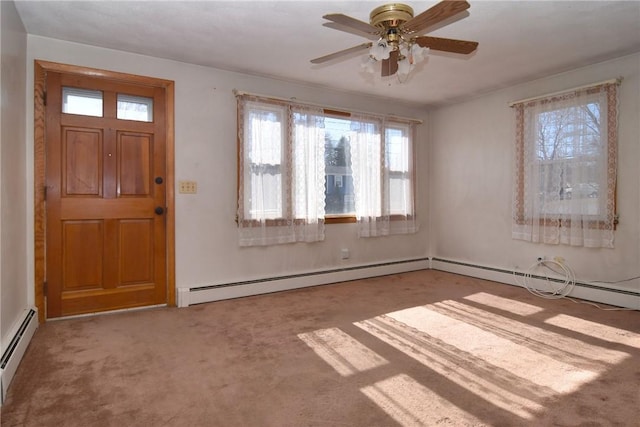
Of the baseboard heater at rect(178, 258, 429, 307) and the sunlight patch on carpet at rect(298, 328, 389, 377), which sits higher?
the baseboard heater at rect(178, 258, 429, 307)

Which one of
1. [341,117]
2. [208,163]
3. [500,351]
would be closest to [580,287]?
[500,351]

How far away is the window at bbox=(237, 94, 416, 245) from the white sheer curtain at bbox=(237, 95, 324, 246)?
10 millimetres

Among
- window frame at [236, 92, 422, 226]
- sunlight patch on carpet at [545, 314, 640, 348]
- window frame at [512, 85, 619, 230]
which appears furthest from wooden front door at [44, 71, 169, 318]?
window frame at [512, 85, 619, 230]

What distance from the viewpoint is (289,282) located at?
412 centimetres

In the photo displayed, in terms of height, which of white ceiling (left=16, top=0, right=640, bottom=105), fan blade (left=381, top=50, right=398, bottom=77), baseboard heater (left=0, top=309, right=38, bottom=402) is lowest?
baseboard heater (left=0, top=309, right=38, bottom=402)

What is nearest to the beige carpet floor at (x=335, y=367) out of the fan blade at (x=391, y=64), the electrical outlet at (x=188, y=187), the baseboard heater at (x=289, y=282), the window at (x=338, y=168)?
the baseboard heater at (x=289, y=282)

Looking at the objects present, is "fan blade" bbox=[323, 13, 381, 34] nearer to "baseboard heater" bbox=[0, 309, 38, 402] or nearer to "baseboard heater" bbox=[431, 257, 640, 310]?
"baseboard heater" bbox=[0, 309, 38, 402]

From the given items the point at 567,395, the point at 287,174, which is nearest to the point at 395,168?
the point at 287,174

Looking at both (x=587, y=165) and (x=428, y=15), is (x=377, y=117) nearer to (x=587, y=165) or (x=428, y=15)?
(x=587, y=165)

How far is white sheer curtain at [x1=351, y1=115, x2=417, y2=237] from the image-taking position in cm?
458

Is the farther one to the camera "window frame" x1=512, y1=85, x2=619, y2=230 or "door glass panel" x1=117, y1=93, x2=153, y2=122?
"window frame" x1=512, y1=85, x2=619, y2=230

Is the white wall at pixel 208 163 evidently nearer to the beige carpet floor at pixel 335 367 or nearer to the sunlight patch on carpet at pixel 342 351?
the beige carpet floor at pixel 335 367

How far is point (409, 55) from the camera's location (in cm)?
229

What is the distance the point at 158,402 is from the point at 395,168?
13.0 feet
